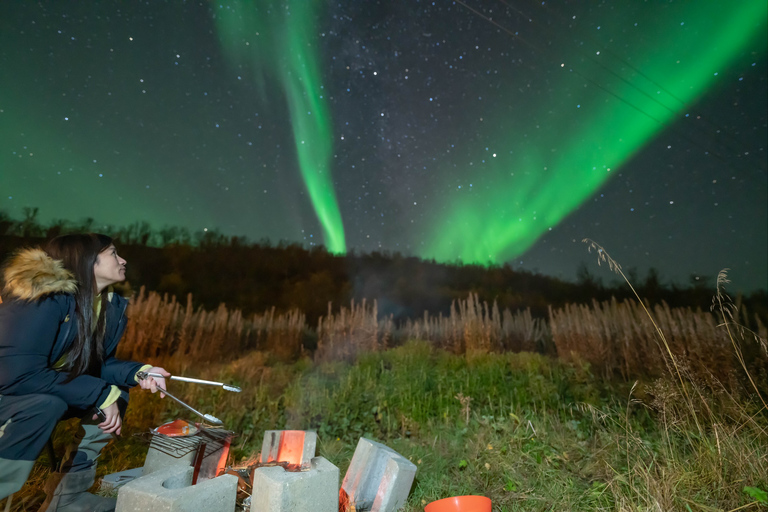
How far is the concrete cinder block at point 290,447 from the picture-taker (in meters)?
2.48

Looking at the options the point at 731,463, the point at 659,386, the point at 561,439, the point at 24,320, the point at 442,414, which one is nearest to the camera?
the point at 24,320

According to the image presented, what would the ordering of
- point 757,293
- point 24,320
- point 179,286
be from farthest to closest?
point 757,293
point 179,286
point 24,320

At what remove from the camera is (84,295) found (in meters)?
2.00

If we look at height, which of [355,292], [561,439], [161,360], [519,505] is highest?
[355,292]

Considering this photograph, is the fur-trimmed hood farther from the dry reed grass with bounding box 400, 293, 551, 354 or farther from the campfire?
the dry reed grass with bounding box 400, 293, 551, 354

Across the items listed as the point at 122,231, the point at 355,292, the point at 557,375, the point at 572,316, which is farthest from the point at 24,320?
the point at 355,292

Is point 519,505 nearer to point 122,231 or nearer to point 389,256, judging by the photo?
point 122,231

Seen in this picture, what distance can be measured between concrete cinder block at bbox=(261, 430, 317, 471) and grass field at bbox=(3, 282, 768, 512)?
0.76 meters

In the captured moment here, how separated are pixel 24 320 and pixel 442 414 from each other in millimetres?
3522

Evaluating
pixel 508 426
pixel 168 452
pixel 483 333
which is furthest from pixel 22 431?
pixel 483 333

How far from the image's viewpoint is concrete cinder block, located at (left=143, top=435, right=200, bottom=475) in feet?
7.22

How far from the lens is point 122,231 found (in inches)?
265

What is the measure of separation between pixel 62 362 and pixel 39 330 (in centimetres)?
32

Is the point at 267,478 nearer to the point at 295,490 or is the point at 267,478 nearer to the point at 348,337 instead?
the point at 295,490
